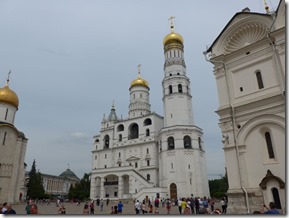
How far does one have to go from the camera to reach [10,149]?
2869 centimetres

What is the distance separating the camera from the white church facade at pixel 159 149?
34.7 metres

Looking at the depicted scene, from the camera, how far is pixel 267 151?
1427cm

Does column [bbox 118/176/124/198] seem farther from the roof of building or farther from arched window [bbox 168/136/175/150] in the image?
the roof of building

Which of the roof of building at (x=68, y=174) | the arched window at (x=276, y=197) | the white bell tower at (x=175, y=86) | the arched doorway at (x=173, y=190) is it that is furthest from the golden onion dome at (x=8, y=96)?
the roof of building at (x=68, y=174)

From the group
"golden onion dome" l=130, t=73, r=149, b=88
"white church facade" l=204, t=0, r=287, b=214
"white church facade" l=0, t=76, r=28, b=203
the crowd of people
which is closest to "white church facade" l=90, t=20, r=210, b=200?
"golden onion dome" l=130, t=73, r=149, b=88

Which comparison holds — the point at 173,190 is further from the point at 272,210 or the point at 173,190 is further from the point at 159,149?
the point at 272,210

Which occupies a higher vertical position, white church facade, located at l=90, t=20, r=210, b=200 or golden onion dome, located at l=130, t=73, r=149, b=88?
golden onion dome, located at l=130, t=73, r=149, b=88

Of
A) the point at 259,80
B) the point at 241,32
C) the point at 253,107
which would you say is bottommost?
the point at 253,107

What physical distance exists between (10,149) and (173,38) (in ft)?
97.7

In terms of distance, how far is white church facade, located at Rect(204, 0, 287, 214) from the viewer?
13.8m

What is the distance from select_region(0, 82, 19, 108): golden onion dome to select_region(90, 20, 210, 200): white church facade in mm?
17497

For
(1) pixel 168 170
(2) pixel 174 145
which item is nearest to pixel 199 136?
(2) pixel 174 145

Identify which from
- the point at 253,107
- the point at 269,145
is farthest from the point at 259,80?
the point at 269,145

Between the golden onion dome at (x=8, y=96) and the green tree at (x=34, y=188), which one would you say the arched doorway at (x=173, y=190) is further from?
the green tree at (x=34, y=188)
